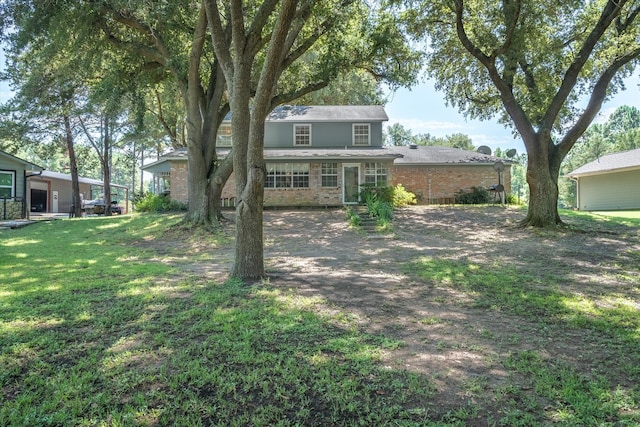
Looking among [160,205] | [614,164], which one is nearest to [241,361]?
[160,205]

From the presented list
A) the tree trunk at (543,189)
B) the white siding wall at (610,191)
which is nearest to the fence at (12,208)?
the tree trunk at (543,189)

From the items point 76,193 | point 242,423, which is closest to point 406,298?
point 242,423

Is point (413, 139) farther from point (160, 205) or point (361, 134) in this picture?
point (160, 205)

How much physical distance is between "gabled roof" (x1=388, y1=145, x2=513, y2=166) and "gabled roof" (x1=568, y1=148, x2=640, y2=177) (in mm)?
6251

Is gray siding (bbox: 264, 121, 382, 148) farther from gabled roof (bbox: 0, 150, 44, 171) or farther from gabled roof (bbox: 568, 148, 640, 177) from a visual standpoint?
gabled roof (bbox: 568, 148, 640, 177)

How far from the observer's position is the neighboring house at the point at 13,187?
1886 cm

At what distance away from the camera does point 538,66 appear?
1484 centimetres

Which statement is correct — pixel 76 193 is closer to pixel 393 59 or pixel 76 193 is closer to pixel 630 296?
pixel 393 59

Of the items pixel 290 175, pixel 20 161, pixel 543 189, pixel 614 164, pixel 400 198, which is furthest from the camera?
pixel 614 164

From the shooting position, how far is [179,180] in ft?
68.4

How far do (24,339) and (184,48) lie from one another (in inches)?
521

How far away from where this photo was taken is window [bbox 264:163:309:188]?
21.1m

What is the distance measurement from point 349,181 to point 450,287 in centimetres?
1544

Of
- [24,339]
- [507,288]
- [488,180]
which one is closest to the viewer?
[24,339]
